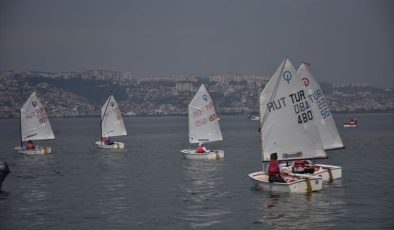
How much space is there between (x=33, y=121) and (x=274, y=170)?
54.3m

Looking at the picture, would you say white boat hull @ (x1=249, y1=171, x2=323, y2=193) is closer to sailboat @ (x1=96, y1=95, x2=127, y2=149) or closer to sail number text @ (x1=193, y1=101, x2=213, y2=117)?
sail number text @ (x1=193, y1=101, x2=213, y2=117)

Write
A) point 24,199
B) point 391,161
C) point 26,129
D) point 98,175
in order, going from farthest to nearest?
point 26,129 → point 391,161 → point 98,175 → point 24,199

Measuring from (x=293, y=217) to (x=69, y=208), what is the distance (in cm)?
1356

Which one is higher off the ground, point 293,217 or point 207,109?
point 207,109

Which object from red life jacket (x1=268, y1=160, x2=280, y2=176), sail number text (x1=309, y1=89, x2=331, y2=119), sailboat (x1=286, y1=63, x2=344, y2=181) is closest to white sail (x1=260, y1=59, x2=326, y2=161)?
red life jacket (x1=268, y1=160, x2=280, y2=176)

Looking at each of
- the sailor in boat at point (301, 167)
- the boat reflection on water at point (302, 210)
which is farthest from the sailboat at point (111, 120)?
the boat reflection on water at point (302, 210)

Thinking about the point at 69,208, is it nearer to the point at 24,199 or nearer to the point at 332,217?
the point at 24,199

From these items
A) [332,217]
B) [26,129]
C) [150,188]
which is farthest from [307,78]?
[26,129]

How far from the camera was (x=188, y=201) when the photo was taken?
4388 centimetres

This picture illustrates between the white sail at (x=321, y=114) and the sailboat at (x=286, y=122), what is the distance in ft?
25.6

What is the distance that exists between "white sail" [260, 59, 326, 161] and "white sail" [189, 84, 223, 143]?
1282 inches

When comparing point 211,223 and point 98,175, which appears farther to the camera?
point 98,175

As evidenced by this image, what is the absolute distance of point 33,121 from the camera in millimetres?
90688

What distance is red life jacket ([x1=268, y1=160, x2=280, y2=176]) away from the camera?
42.6 m
